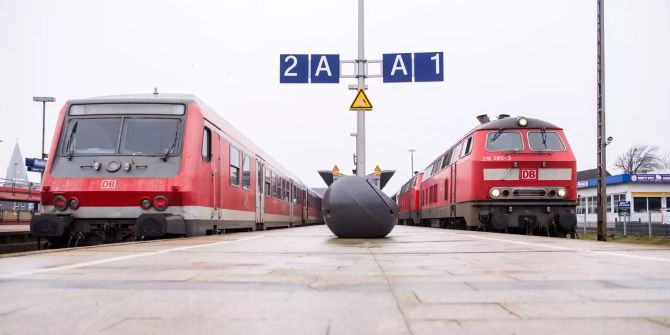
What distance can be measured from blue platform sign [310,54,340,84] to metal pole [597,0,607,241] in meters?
7.29

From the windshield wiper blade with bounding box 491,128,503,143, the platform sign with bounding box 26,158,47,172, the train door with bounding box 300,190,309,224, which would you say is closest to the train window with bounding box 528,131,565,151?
the windshield wiper blade with bounding box 491,128,503,143

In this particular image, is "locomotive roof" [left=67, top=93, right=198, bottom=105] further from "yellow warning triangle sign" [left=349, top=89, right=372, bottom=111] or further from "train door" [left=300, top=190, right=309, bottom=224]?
"train door" [left=300, top=190, right=309, bottom=224]

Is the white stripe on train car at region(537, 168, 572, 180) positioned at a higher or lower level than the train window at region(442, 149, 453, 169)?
lower

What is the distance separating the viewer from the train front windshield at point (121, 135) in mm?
9781

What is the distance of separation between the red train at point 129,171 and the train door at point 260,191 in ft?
16.5

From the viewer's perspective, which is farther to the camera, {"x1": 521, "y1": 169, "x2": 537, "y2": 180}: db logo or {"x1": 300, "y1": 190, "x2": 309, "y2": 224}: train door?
{"x1": 300, "y1": 190, "x2": 309, "y2": 224}: train door

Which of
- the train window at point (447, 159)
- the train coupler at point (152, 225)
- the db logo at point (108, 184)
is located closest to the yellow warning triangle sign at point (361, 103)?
the train coupler at point (152, 225)

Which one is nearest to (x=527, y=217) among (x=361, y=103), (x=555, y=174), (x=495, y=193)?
(x=495, y=193)

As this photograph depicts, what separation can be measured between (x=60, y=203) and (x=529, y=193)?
33.9ft

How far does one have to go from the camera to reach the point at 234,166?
43.6ft

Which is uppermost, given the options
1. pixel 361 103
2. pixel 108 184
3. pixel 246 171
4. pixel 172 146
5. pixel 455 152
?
pixel 361 103

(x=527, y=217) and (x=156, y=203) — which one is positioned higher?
(x=156, y=203)

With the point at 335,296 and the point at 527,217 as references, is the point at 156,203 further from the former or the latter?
the point at 527,217

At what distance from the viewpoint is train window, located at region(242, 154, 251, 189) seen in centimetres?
1427
